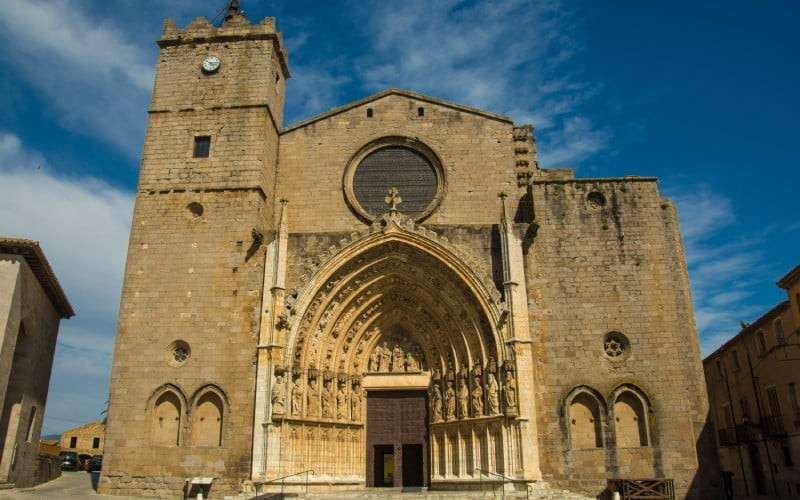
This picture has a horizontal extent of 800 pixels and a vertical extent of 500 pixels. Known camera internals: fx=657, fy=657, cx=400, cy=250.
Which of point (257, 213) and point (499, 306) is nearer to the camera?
point (499, 306)

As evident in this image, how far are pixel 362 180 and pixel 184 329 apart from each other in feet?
18.7

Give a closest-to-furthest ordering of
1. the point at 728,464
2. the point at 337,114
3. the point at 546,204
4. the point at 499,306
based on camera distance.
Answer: the point at 499,306, the point at 546,204, the point at 337,114, the point at 728,464

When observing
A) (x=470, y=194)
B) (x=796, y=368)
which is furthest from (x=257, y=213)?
(x=796, y=368)

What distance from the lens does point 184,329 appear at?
14.4 metres

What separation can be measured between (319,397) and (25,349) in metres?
7.80

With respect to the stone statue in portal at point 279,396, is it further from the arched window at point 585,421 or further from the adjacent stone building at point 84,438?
the adjacent stone building at point 84,438

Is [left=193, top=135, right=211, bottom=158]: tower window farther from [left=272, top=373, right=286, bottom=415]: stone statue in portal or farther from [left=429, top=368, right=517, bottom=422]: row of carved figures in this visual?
[left=429, top=368, right=517, bottom=422]: row of carved figures

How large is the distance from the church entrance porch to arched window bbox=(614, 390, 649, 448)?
13.7 ft

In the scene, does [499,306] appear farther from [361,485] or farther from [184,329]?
[184,329]

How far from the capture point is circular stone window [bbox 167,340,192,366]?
14273 millimetres

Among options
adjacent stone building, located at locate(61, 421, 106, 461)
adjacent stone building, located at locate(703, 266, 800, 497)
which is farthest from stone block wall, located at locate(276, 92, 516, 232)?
adjacent stone building, located at locate(61, 421, 106, 461)

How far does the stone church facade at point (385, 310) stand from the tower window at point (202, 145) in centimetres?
4

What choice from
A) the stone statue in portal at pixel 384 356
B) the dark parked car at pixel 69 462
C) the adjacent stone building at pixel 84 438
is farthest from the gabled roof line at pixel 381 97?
the adjacent stone building at pixel 84 438

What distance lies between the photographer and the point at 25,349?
16.3 m
